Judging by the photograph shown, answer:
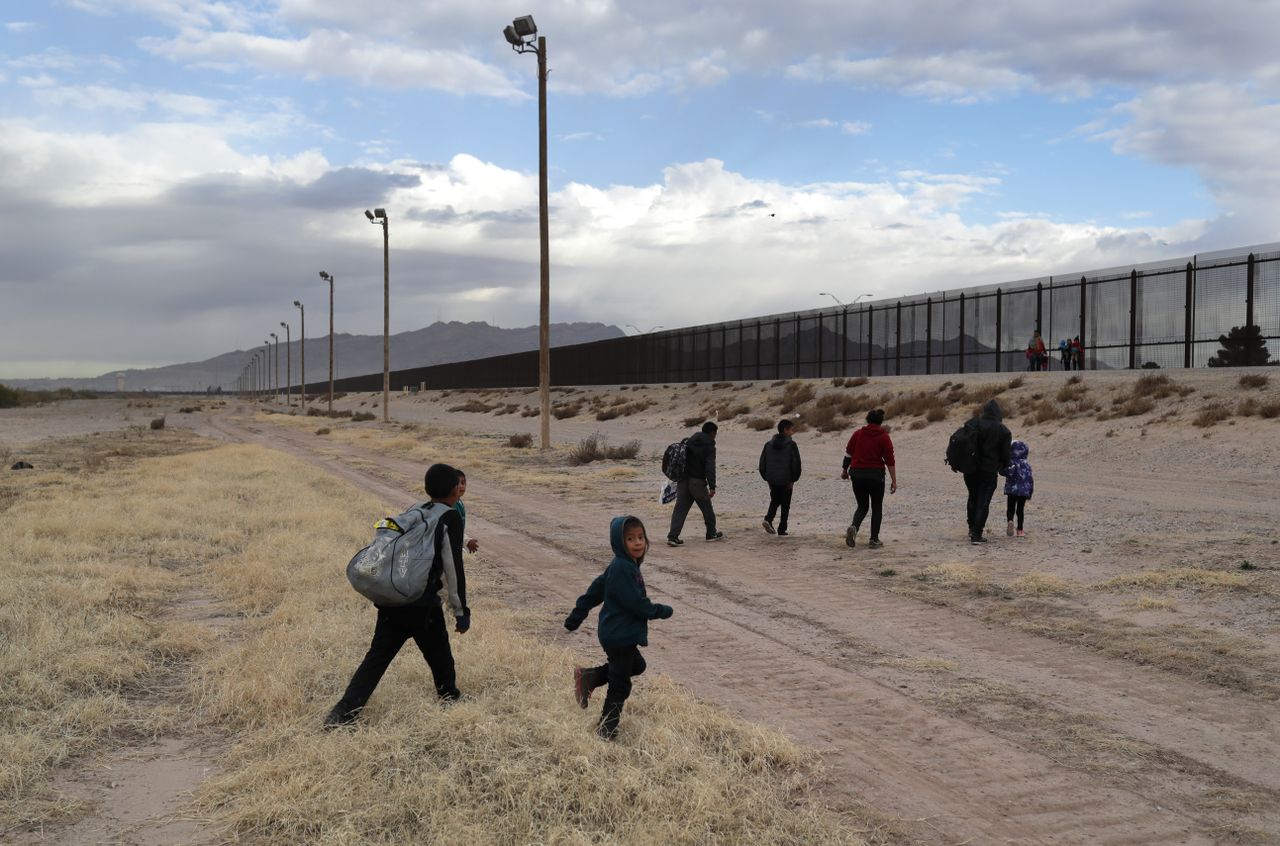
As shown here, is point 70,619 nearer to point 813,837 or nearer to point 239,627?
point 239,627

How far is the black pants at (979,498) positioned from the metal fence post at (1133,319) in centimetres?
2155

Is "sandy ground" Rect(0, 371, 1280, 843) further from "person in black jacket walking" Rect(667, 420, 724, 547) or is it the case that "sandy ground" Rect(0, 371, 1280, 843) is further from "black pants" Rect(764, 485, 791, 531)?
"person in black jacket walking" Rect(667, 420, 724, 547)

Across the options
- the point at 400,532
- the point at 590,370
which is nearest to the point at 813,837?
the point at 400,532

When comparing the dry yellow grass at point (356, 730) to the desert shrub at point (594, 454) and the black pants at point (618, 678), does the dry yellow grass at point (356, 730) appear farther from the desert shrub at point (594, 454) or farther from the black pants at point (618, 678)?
the desert shrub at point (594, 454)

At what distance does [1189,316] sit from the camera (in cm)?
2880

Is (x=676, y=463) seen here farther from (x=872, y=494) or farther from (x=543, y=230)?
(x=543, y=230)

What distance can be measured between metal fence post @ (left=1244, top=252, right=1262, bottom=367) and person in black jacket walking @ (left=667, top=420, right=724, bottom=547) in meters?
21.7

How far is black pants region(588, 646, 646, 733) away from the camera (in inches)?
203

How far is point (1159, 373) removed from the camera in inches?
1092

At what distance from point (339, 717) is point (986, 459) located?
8694 mm

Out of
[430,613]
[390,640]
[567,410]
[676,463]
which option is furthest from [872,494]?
[567,410]

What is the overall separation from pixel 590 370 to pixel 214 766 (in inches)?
2751

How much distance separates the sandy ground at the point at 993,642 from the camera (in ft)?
15.6

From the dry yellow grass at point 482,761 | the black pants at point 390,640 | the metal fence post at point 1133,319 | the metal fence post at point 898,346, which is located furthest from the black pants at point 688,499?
the metal fence post at point 898,346
